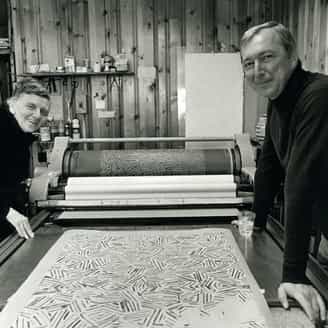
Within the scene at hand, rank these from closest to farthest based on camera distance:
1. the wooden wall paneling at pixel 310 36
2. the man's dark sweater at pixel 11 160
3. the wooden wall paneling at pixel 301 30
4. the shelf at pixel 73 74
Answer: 1. the man's dark sweater at pixel 11 160
2. the wooden wall paneling at pixel 310 36
3. the wooden wall paneling at pixel 301 30
4. the shelf at pixel 73 74

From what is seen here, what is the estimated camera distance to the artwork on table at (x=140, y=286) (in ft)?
3.38

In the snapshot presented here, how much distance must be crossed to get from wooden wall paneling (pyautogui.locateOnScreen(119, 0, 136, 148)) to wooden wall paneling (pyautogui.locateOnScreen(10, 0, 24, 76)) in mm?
1141

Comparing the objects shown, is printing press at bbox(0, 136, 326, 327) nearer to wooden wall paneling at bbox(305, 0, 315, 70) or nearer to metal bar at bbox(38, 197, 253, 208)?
metal bar at bbox(38, 197, 253, 208)

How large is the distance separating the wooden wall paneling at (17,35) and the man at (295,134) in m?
3.96

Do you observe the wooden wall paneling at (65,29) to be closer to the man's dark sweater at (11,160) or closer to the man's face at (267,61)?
the man's dark sweater at (11,160)

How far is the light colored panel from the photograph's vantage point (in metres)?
4.52

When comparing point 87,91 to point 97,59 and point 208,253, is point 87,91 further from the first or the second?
point 208,253

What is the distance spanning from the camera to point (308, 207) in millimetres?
1140

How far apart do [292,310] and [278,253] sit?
0.42m

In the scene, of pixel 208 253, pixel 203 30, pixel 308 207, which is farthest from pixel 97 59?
pixel 308 207

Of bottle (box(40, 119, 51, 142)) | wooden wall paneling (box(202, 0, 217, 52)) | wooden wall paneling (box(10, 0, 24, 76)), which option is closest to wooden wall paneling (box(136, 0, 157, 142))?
wooden wall paneling (box(202, 0, 217, 52))

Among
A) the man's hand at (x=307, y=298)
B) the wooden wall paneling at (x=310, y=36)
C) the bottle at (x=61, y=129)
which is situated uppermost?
the wooden wall paneling at (x=310, y=36)

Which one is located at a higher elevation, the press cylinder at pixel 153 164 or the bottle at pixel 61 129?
the bottle at pixel 61 129

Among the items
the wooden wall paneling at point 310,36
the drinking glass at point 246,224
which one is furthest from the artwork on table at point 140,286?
the wooden wall paneling at point 310,36
